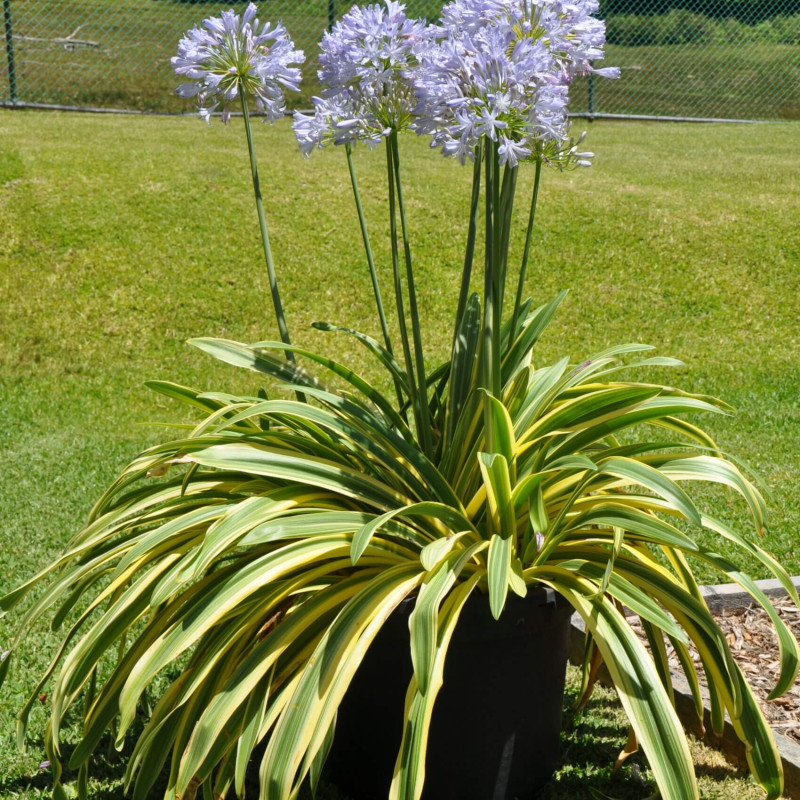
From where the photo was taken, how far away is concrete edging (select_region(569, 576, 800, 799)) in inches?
102

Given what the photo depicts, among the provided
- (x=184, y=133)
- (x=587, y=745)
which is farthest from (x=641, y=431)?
(x=184, y=133)

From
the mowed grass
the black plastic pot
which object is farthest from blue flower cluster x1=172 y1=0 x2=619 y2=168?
the mowed grass

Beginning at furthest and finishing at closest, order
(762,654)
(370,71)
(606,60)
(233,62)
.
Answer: (606,60) < (762,654) < (233,62) < (370,71)

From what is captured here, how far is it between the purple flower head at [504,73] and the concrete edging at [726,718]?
1.55 m

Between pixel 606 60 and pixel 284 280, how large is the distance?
10.6 m

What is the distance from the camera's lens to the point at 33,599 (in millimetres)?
3688

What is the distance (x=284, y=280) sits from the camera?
7473 millimetres

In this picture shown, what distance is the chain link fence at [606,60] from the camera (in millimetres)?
13430

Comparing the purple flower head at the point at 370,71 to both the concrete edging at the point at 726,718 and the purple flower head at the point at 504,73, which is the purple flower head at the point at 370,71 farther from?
the concrete edging at the point at 726,718

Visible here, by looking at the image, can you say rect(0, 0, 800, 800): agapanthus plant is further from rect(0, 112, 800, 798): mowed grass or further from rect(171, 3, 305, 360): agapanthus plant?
rect(0, 112, 800, 798): mowed grass

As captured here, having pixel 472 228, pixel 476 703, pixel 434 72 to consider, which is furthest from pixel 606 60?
pixel 476 703

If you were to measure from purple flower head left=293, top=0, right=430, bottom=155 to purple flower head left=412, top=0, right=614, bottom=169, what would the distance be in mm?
75

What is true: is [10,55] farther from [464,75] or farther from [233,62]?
[464,75]

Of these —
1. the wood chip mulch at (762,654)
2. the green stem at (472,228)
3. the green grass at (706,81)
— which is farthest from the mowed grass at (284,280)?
the green grass at (706,81)
